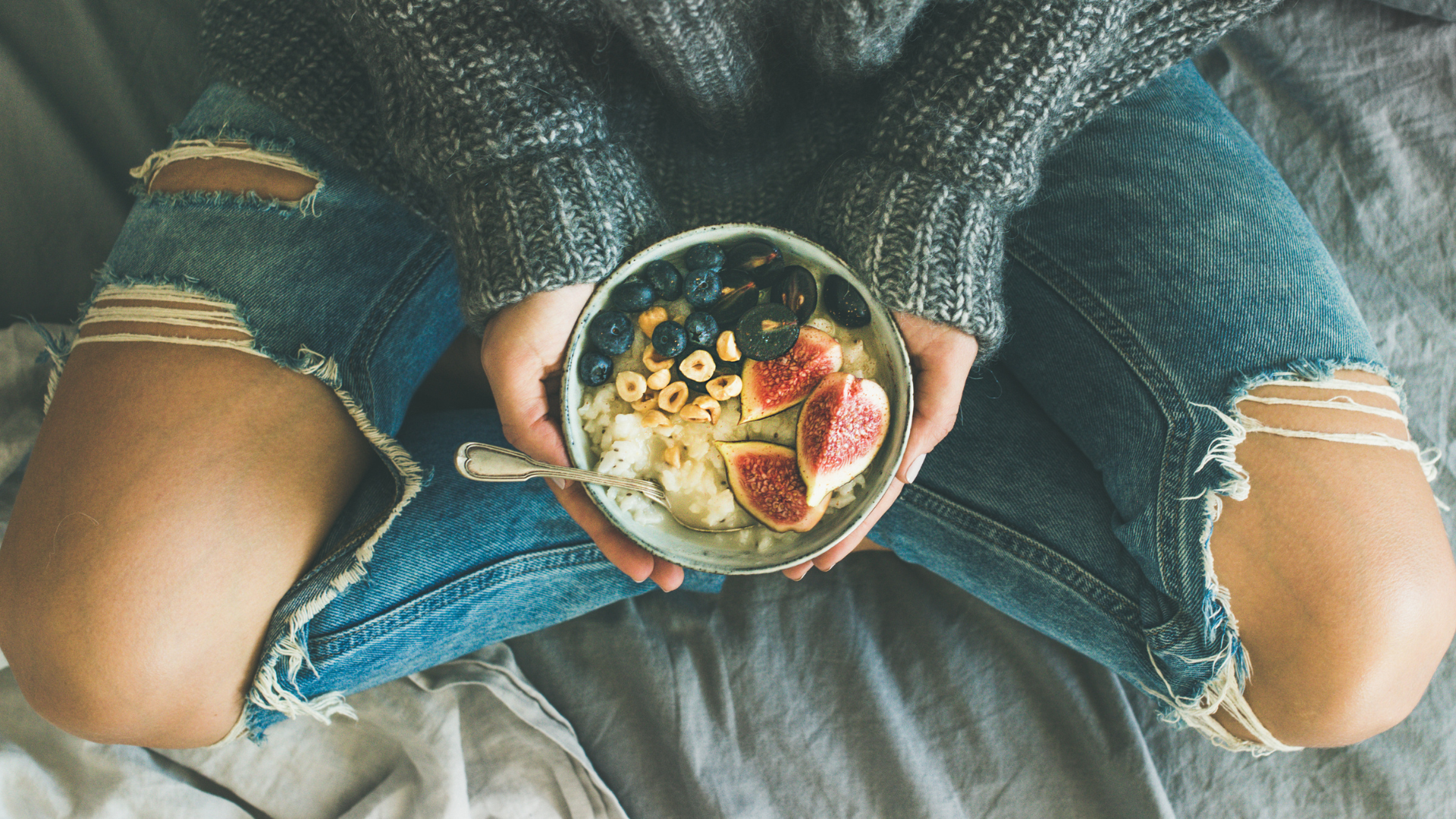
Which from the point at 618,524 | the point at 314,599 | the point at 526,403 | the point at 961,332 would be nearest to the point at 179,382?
the point at 314,599

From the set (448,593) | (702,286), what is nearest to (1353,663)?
(702,286)

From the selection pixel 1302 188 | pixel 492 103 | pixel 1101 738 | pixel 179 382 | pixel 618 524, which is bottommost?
pixel 1101 738

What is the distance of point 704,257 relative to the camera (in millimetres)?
887

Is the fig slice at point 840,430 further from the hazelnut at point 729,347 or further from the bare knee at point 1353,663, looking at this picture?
the bare knee at point 1353,663

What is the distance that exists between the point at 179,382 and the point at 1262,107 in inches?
68.5

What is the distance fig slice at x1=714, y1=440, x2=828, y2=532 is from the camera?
885mm

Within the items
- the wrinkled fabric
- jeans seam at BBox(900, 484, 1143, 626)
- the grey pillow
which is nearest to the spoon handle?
jeans seam at BBox(900, 484, 1143, 626)

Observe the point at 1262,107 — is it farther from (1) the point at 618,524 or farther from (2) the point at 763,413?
(1) the point at 618,524

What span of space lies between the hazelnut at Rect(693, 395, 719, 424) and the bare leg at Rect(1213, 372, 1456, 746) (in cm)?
64

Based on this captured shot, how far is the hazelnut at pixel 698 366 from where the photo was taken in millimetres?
898

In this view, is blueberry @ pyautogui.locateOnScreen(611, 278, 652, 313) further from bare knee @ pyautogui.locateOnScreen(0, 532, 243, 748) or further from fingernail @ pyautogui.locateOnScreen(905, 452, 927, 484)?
bare knee @ pyautogui.locateOnScreen(0, 532, 243, 748)

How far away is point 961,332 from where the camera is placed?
931mm

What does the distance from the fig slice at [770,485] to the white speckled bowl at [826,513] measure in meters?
0.02

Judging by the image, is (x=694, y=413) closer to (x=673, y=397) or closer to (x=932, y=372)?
(x=673, y=397)
